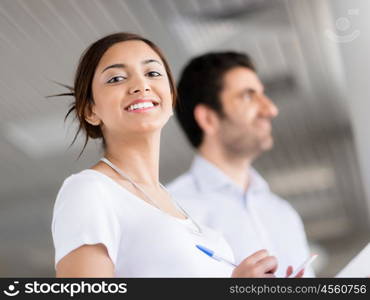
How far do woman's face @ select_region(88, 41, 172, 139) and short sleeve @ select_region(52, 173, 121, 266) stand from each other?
87 mm

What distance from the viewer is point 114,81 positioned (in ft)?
2.15

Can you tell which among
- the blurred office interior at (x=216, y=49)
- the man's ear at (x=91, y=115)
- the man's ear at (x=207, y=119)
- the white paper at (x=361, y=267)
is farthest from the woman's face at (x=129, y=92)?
the man's ear at (x=207, y=119)

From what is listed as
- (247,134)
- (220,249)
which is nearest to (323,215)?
(247,134)

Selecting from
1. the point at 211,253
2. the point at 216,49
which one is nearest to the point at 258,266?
the point at 211,253

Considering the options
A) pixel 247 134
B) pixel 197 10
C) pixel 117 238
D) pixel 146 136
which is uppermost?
pixel 197 10

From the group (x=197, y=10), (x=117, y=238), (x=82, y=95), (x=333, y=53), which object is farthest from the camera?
(x=333, y=53)

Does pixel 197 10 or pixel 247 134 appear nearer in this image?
pixel 247 134

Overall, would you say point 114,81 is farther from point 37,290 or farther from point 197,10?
point 197,10

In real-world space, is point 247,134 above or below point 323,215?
below

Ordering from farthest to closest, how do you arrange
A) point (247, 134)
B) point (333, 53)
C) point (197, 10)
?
1. point (333, 53)
2. point (197, 10)
3. point (247, 134)

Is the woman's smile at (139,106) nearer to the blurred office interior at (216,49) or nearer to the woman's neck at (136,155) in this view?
the woman's neck at (136,155)

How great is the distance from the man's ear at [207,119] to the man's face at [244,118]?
0.7 inches

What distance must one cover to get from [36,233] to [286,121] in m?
2.13

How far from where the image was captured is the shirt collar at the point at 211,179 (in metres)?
1.14
